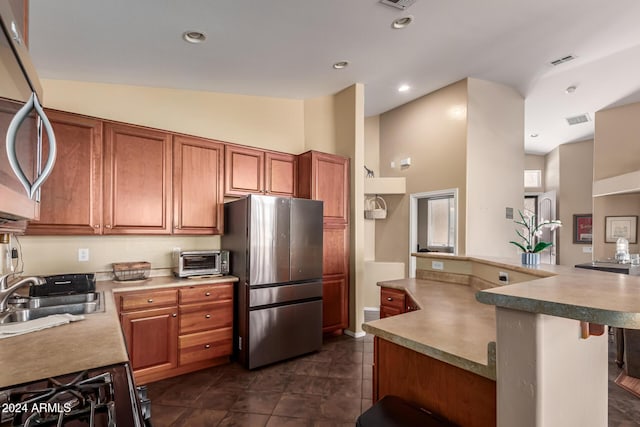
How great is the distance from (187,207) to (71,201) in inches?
36.6

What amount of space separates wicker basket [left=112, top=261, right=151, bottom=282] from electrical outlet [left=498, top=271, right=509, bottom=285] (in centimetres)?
306

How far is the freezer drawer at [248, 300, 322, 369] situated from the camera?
9.82 feet

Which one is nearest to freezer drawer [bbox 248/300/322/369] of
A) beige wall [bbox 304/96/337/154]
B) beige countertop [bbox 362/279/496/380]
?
beige countertop [bbox 362/279/496/380]

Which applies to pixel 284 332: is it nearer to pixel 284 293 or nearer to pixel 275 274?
pixel 284 293

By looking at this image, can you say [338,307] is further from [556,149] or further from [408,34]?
[556,149]

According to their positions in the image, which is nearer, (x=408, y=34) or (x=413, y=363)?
(x=413, y=363)

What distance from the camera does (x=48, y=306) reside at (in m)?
1.97

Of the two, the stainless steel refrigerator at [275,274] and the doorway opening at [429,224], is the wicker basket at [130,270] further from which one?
the doorway opening at [429,224]

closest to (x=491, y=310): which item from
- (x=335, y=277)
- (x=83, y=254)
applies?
(x=335, y=277)

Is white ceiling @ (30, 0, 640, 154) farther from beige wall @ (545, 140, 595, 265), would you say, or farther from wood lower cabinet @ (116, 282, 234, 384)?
beige wall @ (545, 140, 595, 265)

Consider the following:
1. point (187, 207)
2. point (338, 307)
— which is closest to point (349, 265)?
point (338, 307)

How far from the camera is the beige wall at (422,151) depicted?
430 centimetres

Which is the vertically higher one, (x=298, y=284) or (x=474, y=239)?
(x=474, y=239)

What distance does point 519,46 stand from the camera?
3.45 m
